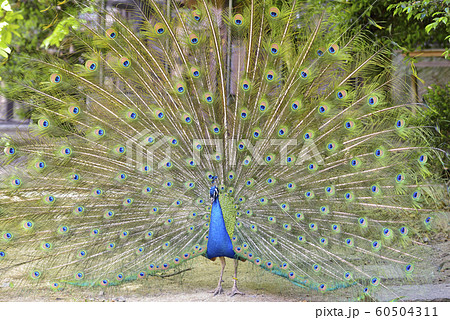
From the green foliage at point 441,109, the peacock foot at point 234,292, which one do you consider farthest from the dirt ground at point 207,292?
the green foliage at point 441,109

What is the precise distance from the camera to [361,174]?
370 centimetres

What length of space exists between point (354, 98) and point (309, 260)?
1317mm

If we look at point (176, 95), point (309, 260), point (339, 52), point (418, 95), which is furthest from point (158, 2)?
point (418, 95)

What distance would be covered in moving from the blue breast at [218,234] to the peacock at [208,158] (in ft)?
0.04

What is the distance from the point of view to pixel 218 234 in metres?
3.65

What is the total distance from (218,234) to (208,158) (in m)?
0.62

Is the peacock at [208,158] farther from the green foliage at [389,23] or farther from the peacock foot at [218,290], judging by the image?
the green foliage at [389,23]

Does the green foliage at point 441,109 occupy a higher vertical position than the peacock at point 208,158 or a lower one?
higher

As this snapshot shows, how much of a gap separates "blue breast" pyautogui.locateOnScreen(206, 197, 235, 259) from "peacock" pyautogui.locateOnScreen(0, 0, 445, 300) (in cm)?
1

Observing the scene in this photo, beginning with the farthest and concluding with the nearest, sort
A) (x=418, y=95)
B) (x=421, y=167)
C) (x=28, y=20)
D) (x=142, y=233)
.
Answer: (x=28, y=20)
(x=418, y=95)
(x=142, y=233)
(x=421, y=167)

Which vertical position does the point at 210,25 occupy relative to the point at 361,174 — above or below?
above

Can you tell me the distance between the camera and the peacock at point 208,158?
142 inches

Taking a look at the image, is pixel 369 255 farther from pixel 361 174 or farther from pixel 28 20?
pixel 28 20

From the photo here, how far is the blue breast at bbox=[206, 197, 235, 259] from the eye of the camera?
11.9ft
